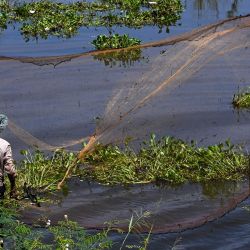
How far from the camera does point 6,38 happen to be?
21281mm

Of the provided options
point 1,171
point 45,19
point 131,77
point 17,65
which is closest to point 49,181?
point 1,171

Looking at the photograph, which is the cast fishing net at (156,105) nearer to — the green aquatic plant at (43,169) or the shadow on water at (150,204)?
the shadow on water at (150,204)

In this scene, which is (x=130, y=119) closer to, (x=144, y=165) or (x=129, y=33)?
(x=144, y=165)

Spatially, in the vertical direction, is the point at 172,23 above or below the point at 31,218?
above

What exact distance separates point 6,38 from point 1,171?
13308mm

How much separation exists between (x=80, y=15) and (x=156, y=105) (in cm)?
975

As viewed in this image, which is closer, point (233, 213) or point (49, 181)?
point (233, 213)

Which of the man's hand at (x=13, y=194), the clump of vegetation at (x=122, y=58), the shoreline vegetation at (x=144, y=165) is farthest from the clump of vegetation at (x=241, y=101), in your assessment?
the man's hand at (x=13, y=194)

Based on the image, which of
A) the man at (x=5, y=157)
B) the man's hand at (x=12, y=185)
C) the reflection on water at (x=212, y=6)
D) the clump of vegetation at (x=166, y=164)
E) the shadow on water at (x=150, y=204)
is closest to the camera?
the man at (x=5, y=157)

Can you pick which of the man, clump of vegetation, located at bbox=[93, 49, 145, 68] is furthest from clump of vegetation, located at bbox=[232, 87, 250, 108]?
the man

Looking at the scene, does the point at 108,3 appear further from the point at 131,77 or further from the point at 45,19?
the point at 131,77

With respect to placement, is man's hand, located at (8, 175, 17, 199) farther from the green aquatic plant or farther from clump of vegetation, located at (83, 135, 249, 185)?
clump of vegetation, located at (83, 135, 249, 185)

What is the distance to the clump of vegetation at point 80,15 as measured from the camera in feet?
72.3

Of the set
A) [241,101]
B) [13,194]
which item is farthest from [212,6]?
[13,194]
